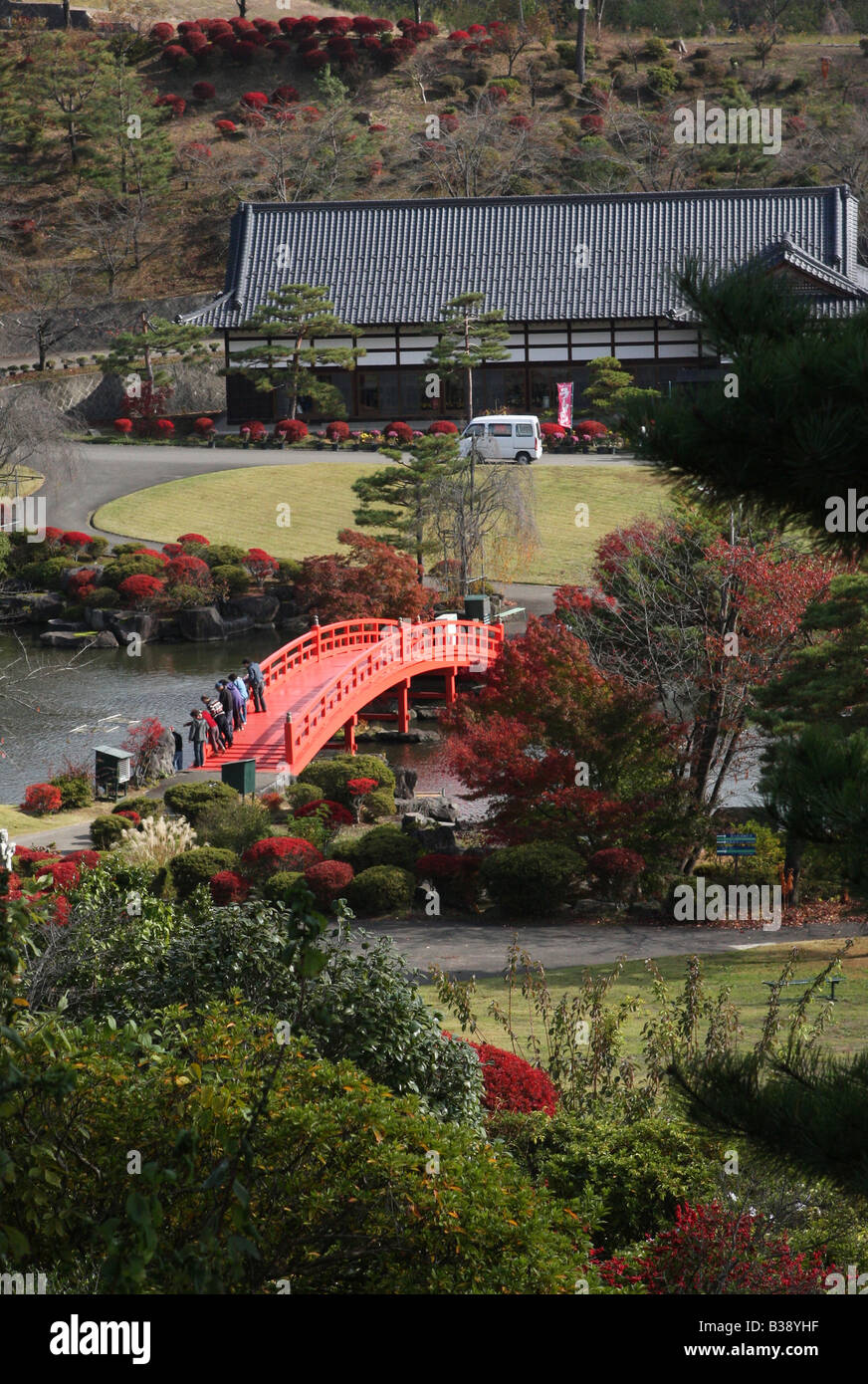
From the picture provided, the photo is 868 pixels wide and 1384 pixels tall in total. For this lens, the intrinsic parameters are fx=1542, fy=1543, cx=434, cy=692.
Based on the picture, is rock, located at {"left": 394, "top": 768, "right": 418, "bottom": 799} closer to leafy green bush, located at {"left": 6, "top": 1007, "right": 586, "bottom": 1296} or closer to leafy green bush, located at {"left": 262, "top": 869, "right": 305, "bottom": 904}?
leafy green bush, located at {"left": 262, "top": 869, "right": 305, "bottom": 904}

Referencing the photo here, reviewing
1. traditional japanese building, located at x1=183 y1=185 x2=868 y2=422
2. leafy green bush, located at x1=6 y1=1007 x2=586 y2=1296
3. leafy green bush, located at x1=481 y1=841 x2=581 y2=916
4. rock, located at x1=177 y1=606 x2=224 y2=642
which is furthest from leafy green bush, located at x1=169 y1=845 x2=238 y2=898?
traditional japanese building, located at x1=183 y1=185 x2=868 y2=422

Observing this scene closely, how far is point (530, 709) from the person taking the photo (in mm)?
20312

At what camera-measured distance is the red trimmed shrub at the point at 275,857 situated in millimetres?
19922

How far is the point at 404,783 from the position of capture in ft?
83.1

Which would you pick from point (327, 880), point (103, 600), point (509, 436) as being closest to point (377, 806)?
point (327, 880)

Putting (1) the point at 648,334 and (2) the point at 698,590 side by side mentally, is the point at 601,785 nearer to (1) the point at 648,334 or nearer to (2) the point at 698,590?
(2) the point at 698,590

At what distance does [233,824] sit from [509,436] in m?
26.0

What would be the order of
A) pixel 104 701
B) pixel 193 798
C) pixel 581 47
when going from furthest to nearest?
→ pixel 581 47
pixel 104 701
pixel 193 798

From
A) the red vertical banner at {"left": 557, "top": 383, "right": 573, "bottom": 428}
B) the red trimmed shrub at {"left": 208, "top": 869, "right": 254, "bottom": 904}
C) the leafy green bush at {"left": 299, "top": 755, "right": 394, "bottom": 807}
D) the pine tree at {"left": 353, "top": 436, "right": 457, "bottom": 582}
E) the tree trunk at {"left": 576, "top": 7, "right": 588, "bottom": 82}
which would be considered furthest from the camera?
the tree trunk at {"left": 576, "top": 7, "right": 588, "bottom": 82}

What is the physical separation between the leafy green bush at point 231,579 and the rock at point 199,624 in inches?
47.4

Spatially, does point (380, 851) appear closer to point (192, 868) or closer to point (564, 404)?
point (192, 868)

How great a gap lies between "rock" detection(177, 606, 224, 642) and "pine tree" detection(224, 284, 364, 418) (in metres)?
14.4

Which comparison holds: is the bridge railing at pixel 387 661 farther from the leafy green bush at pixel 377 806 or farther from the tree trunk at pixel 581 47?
the tree trunk at pixel 581 47

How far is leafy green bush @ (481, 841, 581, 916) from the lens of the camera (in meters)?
19.0
